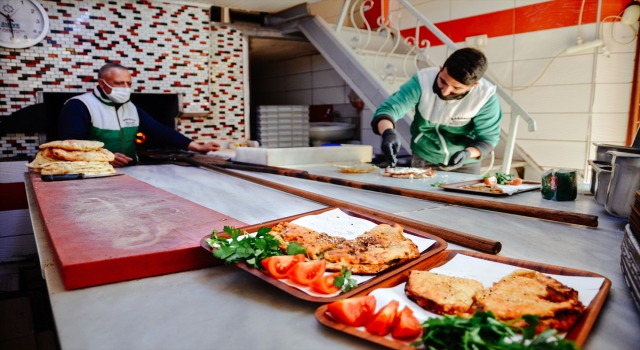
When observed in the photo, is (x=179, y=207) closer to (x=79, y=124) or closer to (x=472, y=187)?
(x=472, y=187)

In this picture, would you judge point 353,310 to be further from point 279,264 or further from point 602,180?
point 602,180

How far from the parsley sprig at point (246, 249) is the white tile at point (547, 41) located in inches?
189

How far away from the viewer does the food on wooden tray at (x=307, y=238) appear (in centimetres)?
99

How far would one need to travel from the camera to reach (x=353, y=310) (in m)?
0.71

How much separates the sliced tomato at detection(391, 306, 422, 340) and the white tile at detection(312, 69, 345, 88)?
5.58 meters

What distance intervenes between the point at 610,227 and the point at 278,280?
1200 millimetres

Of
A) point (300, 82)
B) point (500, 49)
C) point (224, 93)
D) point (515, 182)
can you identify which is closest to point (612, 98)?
point (500, 49)

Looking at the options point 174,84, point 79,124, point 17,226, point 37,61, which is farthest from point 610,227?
point 37,61

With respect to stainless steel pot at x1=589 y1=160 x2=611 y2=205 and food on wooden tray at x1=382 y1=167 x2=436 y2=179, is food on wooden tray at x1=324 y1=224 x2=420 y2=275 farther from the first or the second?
food on wooden tray at x1=382 y1=167 x2=436 y2=179

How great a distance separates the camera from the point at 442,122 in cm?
335

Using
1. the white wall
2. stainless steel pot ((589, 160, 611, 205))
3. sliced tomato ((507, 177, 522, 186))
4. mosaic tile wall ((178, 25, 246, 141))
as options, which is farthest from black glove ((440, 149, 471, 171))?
mosaic tile wall ((178, 25, 246, 141))

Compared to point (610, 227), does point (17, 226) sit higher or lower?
lower

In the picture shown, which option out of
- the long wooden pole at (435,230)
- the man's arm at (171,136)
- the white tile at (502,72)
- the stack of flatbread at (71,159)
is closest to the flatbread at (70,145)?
the stack of flatbread at (71,159)

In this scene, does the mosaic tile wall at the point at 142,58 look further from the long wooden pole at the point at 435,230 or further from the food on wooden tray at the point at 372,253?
the food on wooden tray at the point at 372,253
